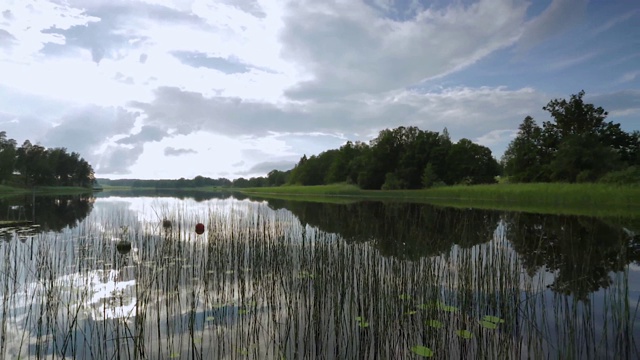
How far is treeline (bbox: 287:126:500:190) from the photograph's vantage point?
6700 centimetres

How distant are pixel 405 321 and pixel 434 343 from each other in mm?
802

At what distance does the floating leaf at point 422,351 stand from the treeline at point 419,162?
56263 mm

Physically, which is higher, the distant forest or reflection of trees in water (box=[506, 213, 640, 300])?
the distant forest

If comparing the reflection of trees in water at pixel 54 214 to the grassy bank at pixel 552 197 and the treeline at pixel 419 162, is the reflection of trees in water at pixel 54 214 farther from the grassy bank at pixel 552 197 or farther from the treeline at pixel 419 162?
the treeline at pixel 419 162

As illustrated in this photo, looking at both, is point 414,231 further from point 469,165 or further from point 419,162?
point 419,162

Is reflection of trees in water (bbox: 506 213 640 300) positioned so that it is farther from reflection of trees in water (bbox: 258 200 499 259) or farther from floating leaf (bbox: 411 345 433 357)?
floating leaf (bbox: 411 345 433 357)

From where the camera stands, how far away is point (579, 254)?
11070mm

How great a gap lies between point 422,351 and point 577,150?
4629cm

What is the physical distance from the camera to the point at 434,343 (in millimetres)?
4840

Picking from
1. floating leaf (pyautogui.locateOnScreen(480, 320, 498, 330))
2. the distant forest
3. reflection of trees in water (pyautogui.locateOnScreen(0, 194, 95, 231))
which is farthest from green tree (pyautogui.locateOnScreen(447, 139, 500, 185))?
floating leaf (pyautogui.locateOnScreen(480, 320, 498, 330))

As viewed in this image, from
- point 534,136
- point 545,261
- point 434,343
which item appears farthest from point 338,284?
point 534,136

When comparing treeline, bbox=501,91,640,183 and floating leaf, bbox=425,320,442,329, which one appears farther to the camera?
treeline, bbox=501,91,640,183

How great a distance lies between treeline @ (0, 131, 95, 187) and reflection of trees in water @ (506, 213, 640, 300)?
88259mm

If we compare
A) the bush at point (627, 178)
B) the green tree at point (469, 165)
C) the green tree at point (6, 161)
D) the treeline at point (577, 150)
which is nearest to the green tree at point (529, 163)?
the treeline at point (577, 150)
